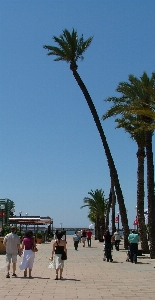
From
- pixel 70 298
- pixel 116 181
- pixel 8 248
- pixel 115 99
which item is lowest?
pixel 70 298

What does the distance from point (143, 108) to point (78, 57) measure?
997 cm

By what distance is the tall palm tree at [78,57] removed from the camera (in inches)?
1176

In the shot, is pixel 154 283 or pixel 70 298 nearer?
pixel 70 298

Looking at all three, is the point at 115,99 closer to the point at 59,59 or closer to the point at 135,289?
the point at 59,59

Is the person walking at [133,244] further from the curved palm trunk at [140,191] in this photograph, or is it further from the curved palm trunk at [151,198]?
the curved palm trunk at [140,191]

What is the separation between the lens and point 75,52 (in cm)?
3095

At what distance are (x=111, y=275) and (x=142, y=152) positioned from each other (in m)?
15.1

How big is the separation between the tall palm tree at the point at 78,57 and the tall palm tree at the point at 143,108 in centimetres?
142

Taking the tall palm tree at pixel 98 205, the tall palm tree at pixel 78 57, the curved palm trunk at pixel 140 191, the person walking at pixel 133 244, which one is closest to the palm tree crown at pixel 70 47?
the tall palm tree at pixel 78 57

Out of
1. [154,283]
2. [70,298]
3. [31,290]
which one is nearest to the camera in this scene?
[70,298]

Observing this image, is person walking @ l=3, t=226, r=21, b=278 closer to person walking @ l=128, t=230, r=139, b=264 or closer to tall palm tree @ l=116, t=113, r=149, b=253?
person walking @ l=128, t=230, r=139, b=264

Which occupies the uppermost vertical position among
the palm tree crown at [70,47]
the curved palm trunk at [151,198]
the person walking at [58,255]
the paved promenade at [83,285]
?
the palm tree crown at [70,47]

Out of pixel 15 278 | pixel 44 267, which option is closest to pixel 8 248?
pixel 15 278

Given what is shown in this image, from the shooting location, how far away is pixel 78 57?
102 ft
